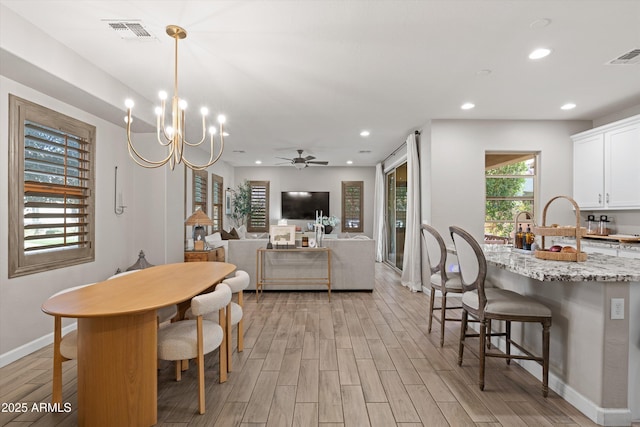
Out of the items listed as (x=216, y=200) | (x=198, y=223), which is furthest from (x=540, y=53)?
(x=216, y=200)

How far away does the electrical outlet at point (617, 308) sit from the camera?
1938mm

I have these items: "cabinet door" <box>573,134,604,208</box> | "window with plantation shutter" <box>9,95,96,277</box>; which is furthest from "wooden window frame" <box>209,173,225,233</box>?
"cabinet door" <box>573,134,604,208</box>

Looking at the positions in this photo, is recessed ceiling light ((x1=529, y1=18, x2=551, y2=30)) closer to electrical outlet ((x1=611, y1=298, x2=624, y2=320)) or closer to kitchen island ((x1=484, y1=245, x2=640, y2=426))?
kitchen island ((x1=484, y1=245, x2=640, y2=426))

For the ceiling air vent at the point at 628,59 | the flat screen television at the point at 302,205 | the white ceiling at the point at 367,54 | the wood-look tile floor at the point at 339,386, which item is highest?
the ceiling air vent at the point at 628,59

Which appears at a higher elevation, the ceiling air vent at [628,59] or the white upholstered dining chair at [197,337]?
the ceiling air vent at [628,59]

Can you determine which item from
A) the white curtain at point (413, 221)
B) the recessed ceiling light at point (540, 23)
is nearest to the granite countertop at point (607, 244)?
the white curtain at point (413, 221)

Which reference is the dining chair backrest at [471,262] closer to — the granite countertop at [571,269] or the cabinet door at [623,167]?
the granite countertop at [571,269]

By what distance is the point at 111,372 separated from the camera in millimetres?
1792

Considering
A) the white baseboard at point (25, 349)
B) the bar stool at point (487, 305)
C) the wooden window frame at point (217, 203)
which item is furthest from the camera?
the wooden window frame at point (217, 203)

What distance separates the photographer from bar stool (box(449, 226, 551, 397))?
7.09ft

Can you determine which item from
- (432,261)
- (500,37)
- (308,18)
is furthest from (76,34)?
(432,261)

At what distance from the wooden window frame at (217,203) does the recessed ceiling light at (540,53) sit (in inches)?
254

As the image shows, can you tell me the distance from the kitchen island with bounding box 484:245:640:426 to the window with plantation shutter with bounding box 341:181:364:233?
7.10 meters

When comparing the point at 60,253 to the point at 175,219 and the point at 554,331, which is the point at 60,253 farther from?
the point at 554,331
